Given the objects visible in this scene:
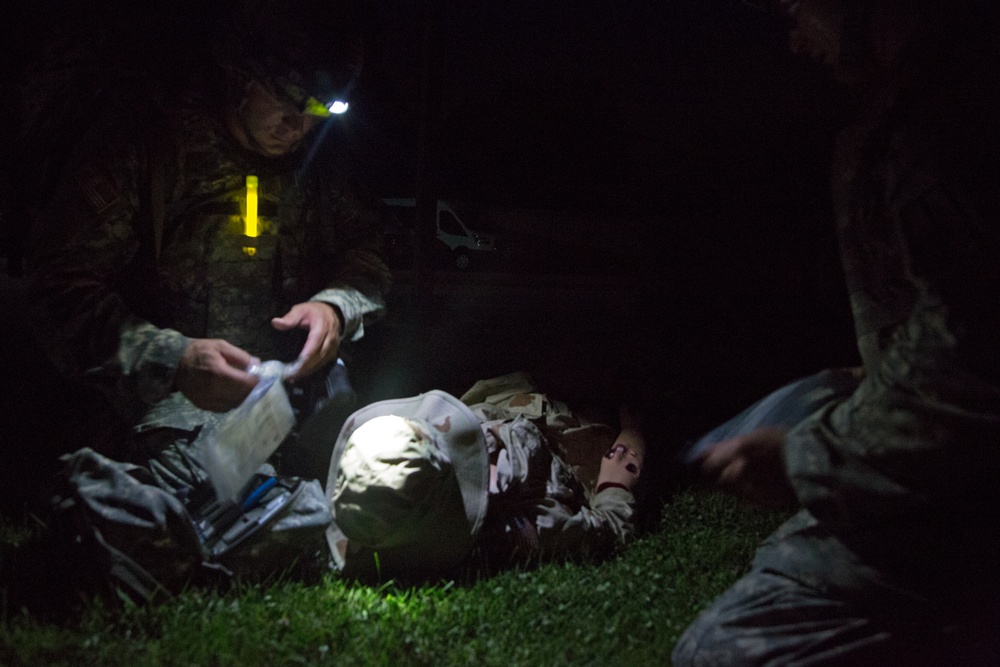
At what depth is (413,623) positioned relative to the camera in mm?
3234

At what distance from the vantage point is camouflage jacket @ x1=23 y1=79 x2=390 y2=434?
3322 millimetres

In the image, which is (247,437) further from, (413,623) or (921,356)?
(921,356)

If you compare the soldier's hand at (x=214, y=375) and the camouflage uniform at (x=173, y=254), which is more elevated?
the camouflage uniform at (x=173, y=254)

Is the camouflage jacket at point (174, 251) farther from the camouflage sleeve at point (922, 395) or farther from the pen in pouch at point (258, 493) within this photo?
the camouflage sleeve at point (922, 395)

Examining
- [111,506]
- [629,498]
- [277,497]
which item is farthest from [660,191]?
[111,506]

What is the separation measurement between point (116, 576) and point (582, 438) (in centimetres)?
265

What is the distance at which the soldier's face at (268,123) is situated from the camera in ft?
12.1

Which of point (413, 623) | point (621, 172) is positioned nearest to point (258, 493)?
point (413, 623)

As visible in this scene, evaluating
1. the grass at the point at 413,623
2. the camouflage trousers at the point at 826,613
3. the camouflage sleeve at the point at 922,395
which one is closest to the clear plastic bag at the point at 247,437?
the grass at the point at 413,623

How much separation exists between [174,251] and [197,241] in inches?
4.7

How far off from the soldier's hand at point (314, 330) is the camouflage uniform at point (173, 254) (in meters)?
0.12

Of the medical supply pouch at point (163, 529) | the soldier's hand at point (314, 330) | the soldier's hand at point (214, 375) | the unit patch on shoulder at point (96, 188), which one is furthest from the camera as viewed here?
the soldier's hand at point (314, 330)

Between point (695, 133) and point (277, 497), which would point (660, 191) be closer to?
point (695, 133)

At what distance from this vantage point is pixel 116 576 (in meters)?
2.99
